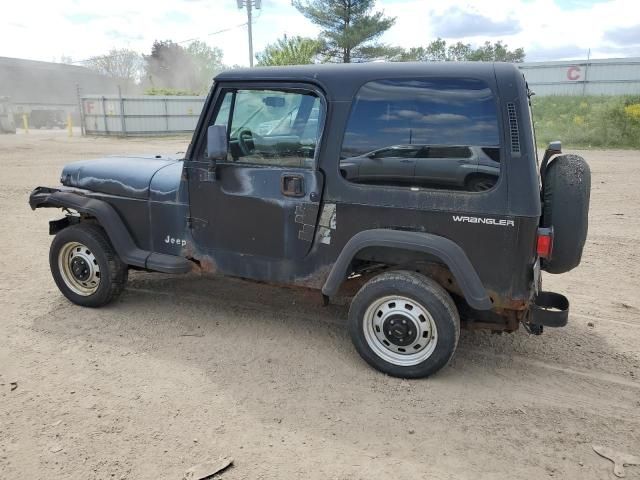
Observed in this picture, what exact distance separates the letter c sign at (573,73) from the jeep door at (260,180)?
3343 centimetres

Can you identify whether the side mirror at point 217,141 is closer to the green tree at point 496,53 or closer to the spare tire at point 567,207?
the spare tire at point 567,207

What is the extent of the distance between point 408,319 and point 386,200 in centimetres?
81

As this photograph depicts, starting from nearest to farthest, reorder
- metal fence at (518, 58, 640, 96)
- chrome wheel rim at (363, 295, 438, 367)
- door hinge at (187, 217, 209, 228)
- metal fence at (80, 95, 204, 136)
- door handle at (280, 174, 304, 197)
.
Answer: chrome wheel rim at (363, 295, 438, 367) < door handle at (280, 174, 304, 197) < door hinge at (187, 217, 209, 228) < metal fence at (80, 95, 204, 136) < metal fence at (518, 58, 640, 96)

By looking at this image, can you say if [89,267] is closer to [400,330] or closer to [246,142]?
[246,142]

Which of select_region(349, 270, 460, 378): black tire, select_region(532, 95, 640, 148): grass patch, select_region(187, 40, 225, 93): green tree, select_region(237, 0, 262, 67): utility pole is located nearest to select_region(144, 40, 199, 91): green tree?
select_region(187, 40, 225, 93): green tree

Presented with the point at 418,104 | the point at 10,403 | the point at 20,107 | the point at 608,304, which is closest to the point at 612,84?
the point at 608,304

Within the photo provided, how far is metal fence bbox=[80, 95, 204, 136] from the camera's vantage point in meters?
28.7

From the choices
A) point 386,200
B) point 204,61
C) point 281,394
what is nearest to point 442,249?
point 386,200

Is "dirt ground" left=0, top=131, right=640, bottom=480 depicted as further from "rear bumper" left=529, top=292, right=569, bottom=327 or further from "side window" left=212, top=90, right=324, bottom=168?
"side window" left=212, top=90, right=324, bottom=168

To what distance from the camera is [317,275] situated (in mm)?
3781

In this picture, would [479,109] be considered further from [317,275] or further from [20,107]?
[20,107]

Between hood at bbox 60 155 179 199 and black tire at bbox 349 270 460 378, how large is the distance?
2083mm

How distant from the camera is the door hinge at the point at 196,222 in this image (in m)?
4.11

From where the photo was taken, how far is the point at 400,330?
11.5 feet
